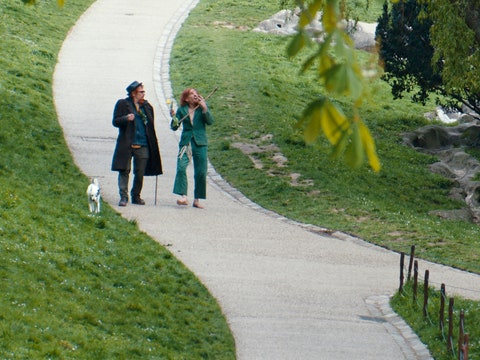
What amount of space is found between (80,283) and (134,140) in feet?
18.7

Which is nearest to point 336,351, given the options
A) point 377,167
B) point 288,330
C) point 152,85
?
point 288,330

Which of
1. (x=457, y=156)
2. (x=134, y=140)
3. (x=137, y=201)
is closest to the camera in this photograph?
(x=134, y=140)

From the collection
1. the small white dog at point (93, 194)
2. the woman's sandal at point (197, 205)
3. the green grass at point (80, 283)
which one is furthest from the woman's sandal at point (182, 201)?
the small white dog at point (93, 194)

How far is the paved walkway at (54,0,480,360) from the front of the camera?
11531mm

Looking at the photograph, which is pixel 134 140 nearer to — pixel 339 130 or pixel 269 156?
pixel 269 156

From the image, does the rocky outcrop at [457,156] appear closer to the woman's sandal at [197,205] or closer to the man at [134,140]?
the woman's sandal at [197,205]

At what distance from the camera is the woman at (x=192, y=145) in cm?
1764

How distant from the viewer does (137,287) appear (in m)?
12.7

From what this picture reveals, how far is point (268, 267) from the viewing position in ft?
47.8

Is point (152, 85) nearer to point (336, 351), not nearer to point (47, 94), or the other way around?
point (47, 94)

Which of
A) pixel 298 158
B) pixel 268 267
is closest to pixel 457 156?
pixel 298 158

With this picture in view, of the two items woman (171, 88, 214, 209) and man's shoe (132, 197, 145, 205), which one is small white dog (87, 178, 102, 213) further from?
woman (171, 88, 214, 209)

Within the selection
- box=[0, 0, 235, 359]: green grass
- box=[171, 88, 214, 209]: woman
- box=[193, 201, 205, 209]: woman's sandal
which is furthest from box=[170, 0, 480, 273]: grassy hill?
box=[0, 0, 235, 359]: green grass

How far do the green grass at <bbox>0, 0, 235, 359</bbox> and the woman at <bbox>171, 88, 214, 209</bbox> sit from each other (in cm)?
163
